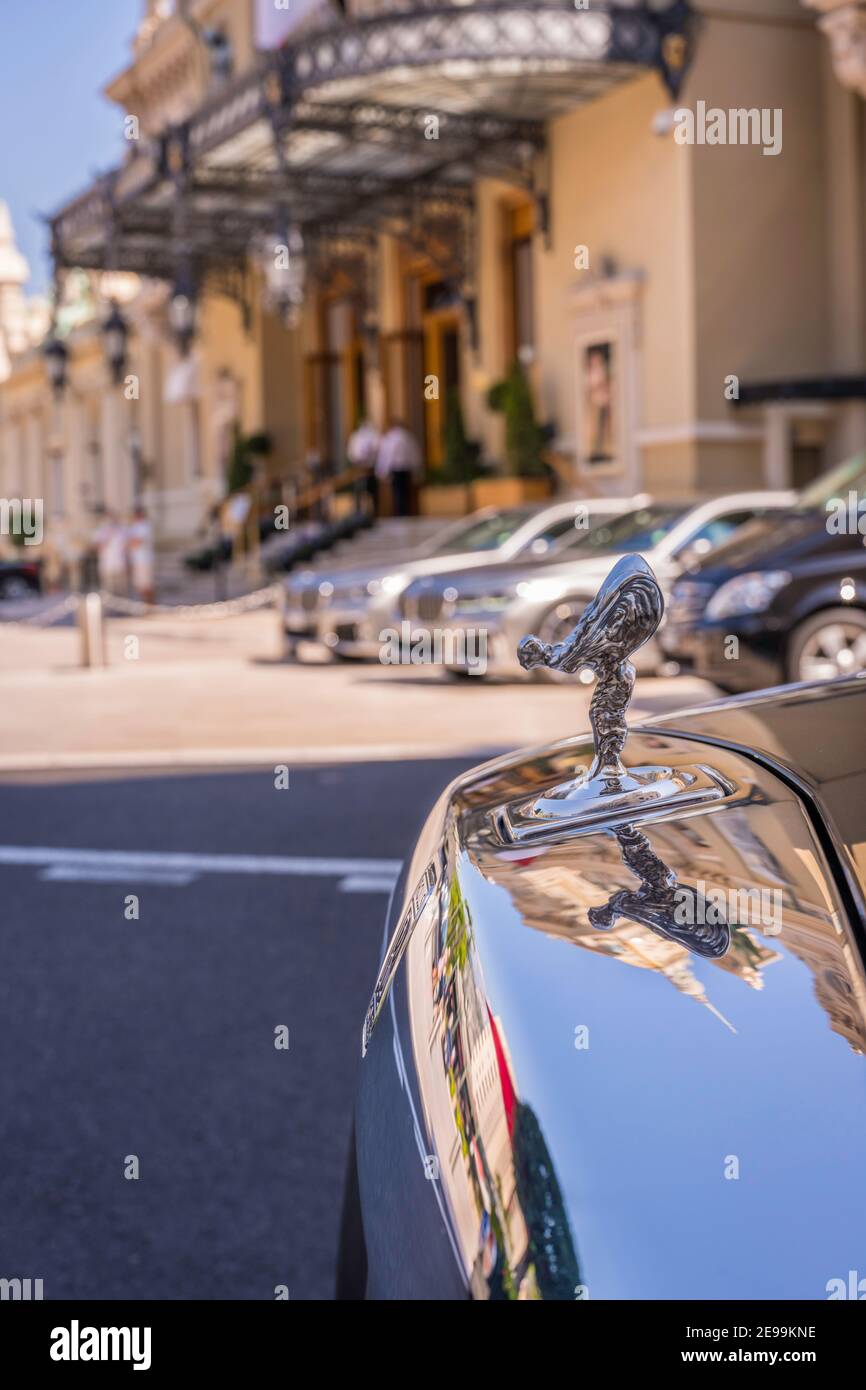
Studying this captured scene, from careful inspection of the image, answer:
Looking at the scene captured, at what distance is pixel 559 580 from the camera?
45.9 ft

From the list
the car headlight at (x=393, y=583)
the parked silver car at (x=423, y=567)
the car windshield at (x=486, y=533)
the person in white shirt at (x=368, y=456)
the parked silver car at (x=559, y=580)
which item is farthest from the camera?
the person in white shirt at (x=368, y=456)

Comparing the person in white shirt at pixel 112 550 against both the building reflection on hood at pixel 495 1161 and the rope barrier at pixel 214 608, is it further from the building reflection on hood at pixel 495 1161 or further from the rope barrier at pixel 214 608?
the building reflection on hood at pixel 495 1161

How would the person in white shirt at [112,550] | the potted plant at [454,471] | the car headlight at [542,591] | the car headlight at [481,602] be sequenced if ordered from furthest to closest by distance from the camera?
the person in white shirt at [112,550]
the potted plant at [454,471]
the car headlight at [481,602]
the car headlight at [542,591]

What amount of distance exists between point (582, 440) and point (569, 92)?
4.76m

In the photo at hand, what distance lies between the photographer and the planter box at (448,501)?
25344 mm

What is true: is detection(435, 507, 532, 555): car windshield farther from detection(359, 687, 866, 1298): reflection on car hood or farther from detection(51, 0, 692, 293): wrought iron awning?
detection(359, 687, 866, 1298): reflection on car hood

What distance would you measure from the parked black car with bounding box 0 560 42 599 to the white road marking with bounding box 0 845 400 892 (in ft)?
111

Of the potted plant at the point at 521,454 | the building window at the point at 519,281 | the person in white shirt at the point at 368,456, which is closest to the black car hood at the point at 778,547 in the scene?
the potted plant at the point at 521,454

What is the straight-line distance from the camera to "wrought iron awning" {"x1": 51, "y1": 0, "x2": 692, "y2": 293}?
2094 cm

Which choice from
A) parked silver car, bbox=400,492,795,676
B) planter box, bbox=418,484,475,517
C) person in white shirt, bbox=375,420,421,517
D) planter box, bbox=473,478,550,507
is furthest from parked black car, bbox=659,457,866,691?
person in white shirt, bbox=375,420,421,517

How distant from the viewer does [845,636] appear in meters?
10.7

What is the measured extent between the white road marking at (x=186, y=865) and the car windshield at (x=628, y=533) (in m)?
7.66

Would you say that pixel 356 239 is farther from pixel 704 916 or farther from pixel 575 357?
pixel 704 916

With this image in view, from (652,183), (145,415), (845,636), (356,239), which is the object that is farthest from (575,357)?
(145,415)
